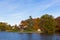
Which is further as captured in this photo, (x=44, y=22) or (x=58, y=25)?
(x=58, y=25)

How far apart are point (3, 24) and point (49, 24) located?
173 ft

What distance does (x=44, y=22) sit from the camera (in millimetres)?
83375

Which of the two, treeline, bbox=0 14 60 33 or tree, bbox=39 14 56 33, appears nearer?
tree, bbox=39 14 56 33

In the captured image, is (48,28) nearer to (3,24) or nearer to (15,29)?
(15,29)

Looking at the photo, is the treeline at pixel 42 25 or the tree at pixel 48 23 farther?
the treeline at pixel 42 25

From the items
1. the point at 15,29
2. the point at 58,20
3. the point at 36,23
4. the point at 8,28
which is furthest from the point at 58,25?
the point at 8,28

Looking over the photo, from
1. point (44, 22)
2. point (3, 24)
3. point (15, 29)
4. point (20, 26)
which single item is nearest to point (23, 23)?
point (20, 26)

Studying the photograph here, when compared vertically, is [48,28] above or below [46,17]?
below

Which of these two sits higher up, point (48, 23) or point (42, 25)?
point (48, 23)

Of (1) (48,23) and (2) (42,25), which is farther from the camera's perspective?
(2) (42,25)

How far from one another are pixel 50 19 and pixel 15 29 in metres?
28.1

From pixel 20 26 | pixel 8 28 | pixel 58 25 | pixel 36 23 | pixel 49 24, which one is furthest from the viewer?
pixel 8 28

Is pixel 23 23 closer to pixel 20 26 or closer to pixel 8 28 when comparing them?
pixel 20 26

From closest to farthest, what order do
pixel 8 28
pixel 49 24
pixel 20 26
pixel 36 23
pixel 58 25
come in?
pixel 49 24 → pixel 58 25 → pixel 36 23 → pixel 20 26 → pixel 8 28
